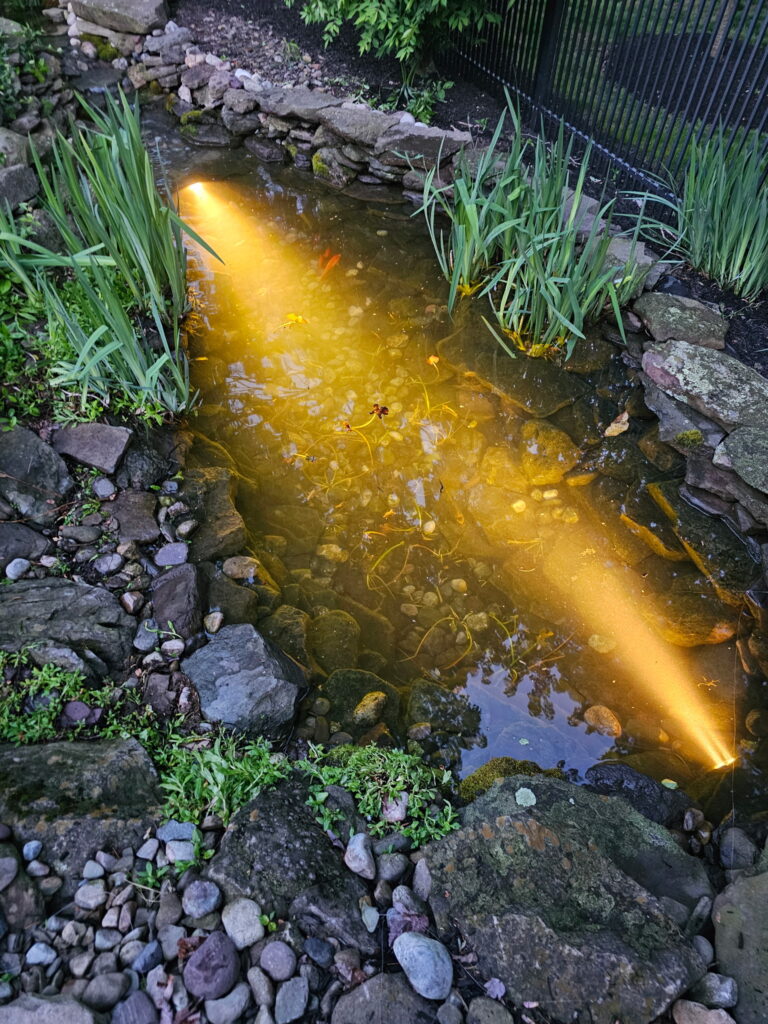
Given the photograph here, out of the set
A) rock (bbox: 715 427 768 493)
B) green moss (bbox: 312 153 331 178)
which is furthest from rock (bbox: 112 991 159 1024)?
green moss (bbox: 312 153 331 178)

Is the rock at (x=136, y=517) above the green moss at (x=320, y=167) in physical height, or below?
below

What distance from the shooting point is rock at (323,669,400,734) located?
2.03 metres

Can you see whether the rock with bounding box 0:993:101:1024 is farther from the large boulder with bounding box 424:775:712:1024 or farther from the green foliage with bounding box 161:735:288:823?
the large boulder with bounding box 424:775:712:1024

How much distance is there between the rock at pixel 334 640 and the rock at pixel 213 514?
427mm

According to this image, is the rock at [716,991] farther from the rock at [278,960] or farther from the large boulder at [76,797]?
the large boulder at [76,797]

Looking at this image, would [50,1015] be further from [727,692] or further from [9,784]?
[727,692]

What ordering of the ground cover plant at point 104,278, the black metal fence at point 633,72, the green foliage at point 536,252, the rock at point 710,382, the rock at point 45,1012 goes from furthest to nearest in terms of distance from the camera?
the black metal fence at point 633,72, the green foliage at point 536,252, the rock at point 710,382, the ground cover plant at point 104,278, the rock at point 45,1012

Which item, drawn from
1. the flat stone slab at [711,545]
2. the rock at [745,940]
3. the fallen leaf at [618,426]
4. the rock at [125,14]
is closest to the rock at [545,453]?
the fallen leaf at [618,426]

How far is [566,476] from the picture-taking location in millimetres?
2812

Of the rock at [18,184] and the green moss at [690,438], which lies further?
the rock at [18,184]

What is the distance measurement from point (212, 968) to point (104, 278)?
2.08 meters

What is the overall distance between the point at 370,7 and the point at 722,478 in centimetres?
387

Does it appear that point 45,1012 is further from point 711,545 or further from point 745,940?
point 711,545

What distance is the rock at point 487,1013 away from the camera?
125cm
